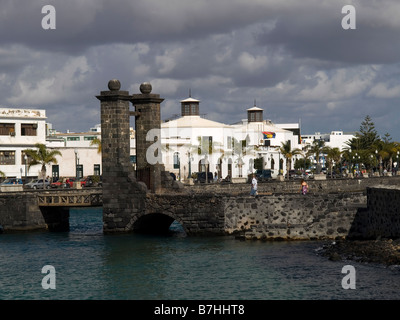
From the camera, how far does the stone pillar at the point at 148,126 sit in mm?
47031

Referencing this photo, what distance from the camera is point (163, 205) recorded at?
43500mm

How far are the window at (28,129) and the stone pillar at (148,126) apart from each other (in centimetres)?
4380

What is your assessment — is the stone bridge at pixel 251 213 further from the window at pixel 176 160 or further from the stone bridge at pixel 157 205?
the window at pixel 176 160

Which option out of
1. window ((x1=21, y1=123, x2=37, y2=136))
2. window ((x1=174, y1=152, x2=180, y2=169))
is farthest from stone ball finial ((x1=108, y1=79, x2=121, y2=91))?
window ((x1=174, y1=152, x2=180, y2=169))

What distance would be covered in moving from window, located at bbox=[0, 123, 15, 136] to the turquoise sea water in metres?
44.2

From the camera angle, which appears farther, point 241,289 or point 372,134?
point 372,134

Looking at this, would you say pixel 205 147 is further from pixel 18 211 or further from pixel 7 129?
pixel 18 211

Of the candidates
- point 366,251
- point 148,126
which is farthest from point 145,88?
point 366,251

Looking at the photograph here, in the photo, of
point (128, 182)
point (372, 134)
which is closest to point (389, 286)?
point (128, 182)

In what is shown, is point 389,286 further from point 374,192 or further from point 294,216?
point 294,216

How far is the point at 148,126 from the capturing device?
47.2 meters

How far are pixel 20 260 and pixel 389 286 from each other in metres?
18.0

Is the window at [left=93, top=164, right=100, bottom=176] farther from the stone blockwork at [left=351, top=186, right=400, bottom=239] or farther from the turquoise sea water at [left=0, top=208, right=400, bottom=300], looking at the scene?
the stone blockwork at [left=351, top=186, right=400, bottom=239]

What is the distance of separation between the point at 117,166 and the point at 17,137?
4484 centimetres
